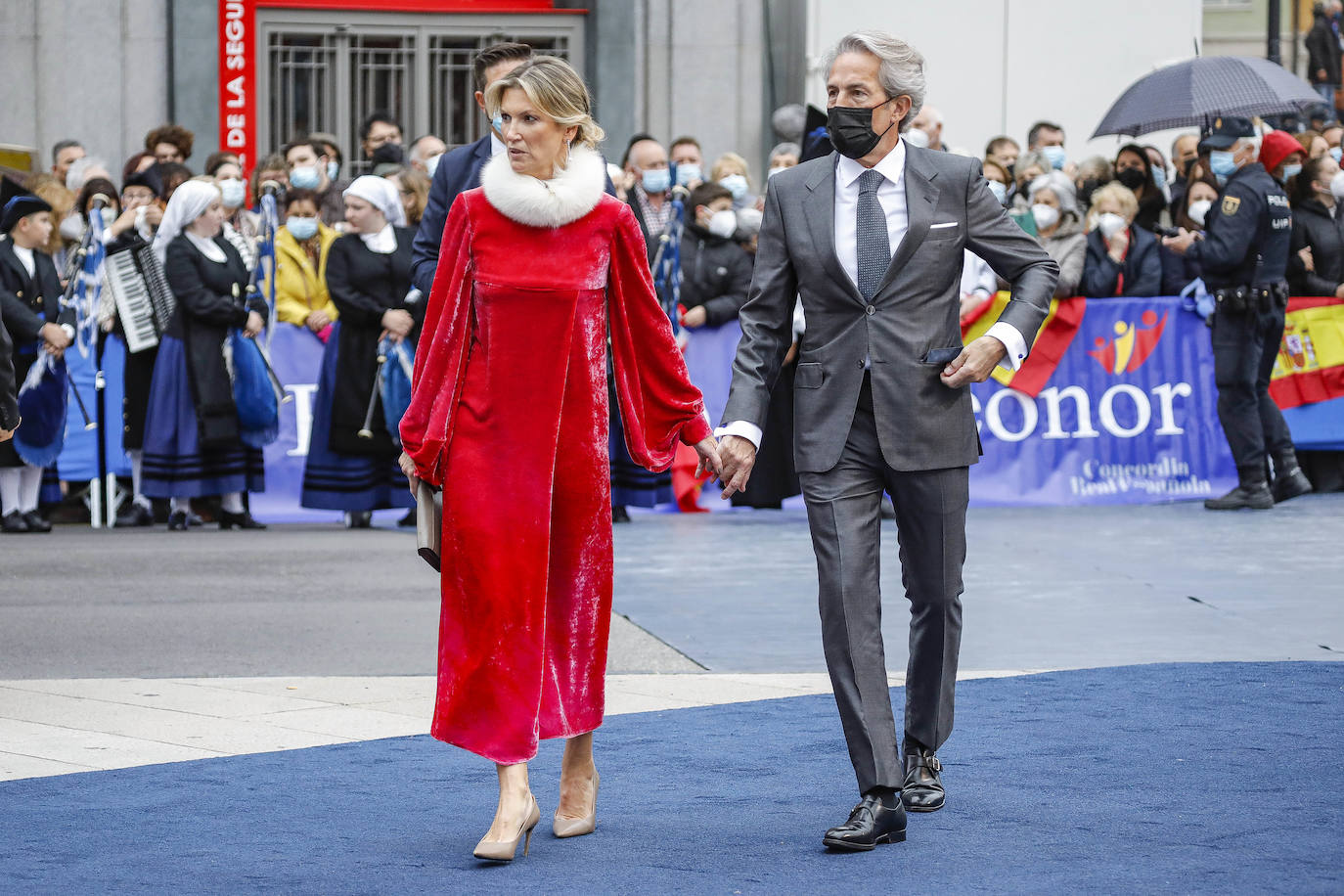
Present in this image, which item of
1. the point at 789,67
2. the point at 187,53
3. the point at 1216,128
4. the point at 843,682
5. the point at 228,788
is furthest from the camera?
the point at 789,67

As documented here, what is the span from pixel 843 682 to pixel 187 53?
15871mm

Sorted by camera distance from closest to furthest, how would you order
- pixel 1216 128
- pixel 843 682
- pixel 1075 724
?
pixel 843 682, pixel 1075 724, pixel 1216 128

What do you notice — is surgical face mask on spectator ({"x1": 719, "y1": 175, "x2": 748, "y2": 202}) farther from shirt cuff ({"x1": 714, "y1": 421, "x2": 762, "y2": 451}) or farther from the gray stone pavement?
shirt cuff ({"x1": 714, "y1": 421, "x2": 762, "y2": 451})

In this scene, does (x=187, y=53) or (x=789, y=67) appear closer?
(x=187, y=53)

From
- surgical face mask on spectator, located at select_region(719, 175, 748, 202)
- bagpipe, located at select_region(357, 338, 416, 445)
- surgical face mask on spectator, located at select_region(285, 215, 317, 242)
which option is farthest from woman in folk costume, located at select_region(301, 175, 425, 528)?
surgical face mask on spectator, located at select_region(719, 175, 748, 202)

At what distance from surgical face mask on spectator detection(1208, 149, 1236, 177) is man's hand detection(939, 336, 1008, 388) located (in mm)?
9453

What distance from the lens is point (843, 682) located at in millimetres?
5105

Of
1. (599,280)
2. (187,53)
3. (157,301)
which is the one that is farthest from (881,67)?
(187,53)

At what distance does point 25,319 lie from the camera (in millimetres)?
12062

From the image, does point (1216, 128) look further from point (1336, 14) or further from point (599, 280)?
point (1336, 14)

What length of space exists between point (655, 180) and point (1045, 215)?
2.59m

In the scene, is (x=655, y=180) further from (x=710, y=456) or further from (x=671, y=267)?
(x=710, y=456)

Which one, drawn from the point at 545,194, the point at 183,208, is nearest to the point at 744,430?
the point at 545,194

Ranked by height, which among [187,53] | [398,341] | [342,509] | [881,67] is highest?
[187,53]
